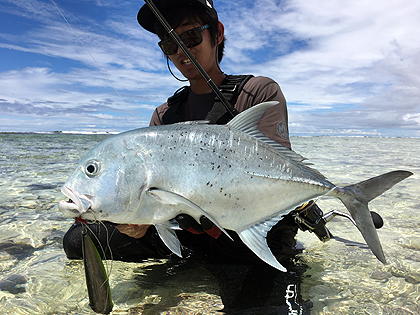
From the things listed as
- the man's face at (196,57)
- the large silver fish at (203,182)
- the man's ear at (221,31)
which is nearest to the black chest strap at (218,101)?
the man's face at (196,57)

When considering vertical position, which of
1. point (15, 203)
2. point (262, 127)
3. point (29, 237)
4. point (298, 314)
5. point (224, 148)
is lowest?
point (298, 314)

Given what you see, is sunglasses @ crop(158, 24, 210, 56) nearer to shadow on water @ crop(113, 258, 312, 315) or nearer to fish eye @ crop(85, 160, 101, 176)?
fish eye @ crop(85, 160, 101, 176)

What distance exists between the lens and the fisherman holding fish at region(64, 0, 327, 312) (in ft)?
8.36

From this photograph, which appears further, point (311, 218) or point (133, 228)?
point (311, 218)

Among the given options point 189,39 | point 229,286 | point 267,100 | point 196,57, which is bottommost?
Answer: point 229,286

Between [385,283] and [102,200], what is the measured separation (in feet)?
7.74

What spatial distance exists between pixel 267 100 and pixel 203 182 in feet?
4.25

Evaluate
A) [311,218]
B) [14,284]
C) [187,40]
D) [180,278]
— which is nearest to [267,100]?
[187,40]

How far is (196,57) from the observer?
108 inches

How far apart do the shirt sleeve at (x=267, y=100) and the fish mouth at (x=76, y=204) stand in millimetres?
1399

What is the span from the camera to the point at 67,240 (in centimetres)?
274

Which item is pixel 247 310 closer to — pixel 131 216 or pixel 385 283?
pixel 131 216

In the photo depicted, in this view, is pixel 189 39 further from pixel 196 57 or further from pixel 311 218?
pixel 311 218

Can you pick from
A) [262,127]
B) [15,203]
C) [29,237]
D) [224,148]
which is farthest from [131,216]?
[15,203]
